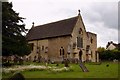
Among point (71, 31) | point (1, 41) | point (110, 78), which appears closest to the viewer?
point (110, 78)

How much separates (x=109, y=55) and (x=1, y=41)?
191 feet

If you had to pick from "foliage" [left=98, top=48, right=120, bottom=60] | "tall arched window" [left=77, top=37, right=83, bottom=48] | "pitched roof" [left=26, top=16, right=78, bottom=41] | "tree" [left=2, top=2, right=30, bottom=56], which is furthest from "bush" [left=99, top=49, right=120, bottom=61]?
"tree" [left=2, top=2, right=30, bottom=56]

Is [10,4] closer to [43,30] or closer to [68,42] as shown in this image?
[68,42]

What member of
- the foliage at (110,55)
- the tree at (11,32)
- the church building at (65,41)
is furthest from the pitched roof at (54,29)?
the tree at (11,32)

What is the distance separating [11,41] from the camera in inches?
1363

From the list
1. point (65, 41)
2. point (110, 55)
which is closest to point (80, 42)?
point (65, 41)

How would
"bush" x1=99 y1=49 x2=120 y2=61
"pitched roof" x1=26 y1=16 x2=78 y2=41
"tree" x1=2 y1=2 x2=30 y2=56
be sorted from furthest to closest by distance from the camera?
"bush" x1=99 y1=49 x2=120 y2=61 < "pitched roof" x1=26 y1=16 x2=78 y2=41 < "tree" x1=2 y1=2 x2=30 y2=56

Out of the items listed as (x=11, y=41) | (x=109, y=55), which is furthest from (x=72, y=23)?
(x=11, y=41)

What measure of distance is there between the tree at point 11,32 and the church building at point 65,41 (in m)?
24.7

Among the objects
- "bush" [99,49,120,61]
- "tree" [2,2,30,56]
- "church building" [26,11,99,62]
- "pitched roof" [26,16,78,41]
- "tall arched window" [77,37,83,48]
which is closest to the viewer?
"tree" [2,2,30,56]

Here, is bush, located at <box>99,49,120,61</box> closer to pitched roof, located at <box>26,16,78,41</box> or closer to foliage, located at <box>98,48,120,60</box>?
foliage, located at <box>98,48,120,60</box>

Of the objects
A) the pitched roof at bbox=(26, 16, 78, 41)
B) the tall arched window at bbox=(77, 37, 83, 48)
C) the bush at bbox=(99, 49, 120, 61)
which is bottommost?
the bush at bbox=(99, 49, 120, 61)

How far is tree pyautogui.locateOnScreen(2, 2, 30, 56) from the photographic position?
34.0 metres

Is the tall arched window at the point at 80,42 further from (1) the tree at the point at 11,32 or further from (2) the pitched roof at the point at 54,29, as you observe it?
(1) the tree at the point at 11,32
